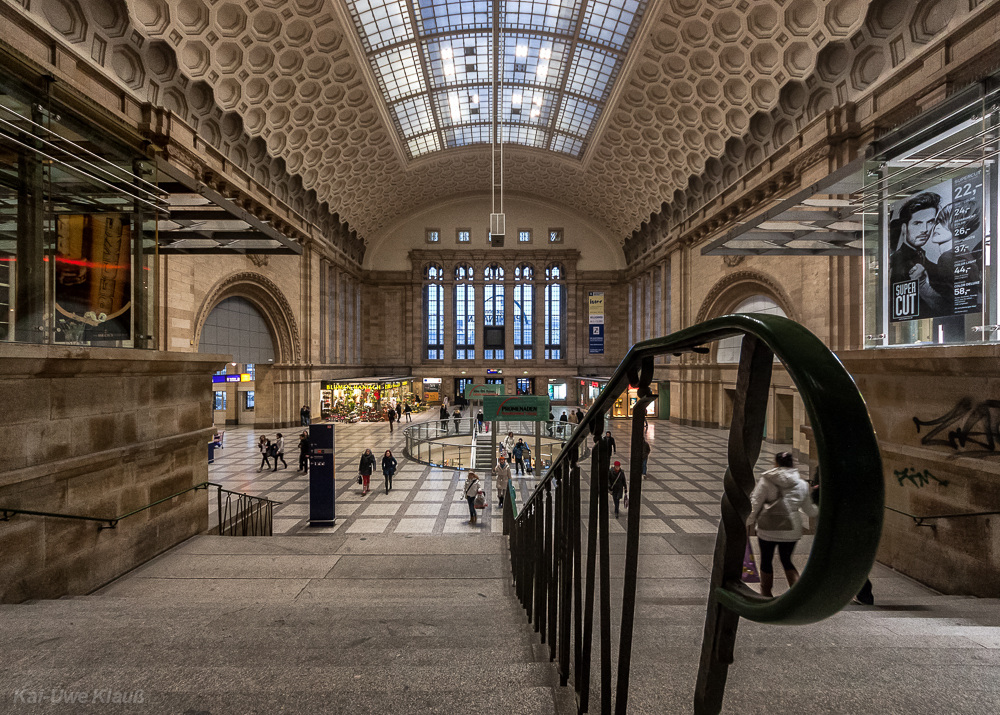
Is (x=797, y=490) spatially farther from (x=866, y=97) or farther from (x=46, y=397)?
(x=866, y=97)

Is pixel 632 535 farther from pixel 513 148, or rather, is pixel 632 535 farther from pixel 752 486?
pixel 513 148

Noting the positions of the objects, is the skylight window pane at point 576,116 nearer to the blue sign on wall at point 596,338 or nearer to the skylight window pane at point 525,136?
the skylight window pane at point 525,136

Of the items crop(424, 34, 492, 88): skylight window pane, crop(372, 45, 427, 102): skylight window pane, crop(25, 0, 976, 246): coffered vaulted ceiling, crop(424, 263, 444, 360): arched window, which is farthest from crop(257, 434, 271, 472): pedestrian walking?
crop(424, 263, 444, 360): arched window

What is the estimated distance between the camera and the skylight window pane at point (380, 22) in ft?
63.2

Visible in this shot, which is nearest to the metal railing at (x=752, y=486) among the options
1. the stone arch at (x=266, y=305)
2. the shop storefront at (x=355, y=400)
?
the stone arch at (x=266, y=305)

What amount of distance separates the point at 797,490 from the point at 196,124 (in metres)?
19.1

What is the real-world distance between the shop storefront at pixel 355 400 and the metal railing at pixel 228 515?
16435 millimetres

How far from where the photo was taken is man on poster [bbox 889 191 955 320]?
6109 mm

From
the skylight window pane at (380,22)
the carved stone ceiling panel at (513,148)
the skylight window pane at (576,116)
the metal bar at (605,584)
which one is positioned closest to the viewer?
the metal bar at (605,584)

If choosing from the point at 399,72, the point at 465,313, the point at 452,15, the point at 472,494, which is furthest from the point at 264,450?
the point at 465,313

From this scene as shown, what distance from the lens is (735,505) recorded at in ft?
2.83

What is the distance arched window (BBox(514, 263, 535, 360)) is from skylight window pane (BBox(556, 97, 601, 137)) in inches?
425

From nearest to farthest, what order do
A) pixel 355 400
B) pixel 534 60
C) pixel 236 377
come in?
pixel 236 377 → pixel 534 60 → pixel 355 400

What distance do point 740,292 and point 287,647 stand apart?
2165 centimetres
